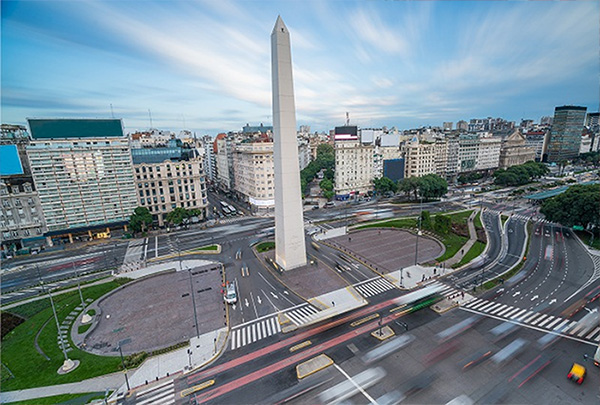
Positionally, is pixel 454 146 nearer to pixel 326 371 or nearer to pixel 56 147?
pixel 326 371

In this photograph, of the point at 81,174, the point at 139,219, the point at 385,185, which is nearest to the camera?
the point at 81,174

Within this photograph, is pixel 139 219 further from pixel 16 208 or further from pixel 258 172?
pixel 258 172

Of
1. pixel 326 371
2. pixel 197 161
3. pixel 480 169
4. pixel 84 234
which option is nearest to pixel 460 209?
pixel 480 169

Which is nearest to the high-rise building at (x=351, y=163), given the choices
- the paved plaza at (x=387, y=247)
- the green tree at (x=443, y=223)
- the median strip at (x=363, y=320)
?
the paved plaza at (x=387, y=247)

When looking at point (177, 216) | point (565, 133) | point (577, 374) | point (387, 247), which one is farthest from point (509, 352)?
point (565, 133)

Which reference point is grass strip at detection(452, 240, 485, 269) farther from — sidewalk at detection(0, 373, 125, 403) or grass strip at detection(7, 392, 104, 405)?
grass strip at detection(7, 392, 104, 405)

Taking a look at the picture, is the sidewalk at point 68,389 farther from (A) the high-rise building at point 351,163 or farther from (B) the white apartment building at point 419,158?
(B) the white apartment building at point 419,158

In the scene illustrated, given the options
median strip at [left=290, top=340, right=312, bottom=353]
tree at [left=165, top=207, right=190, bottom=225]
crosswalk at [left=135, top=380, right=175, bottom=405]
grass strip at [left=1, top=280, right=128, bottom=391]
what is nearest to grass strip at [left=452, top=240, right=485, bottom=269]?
median strip at [left=290, top=340, right=312, bottom=353]
